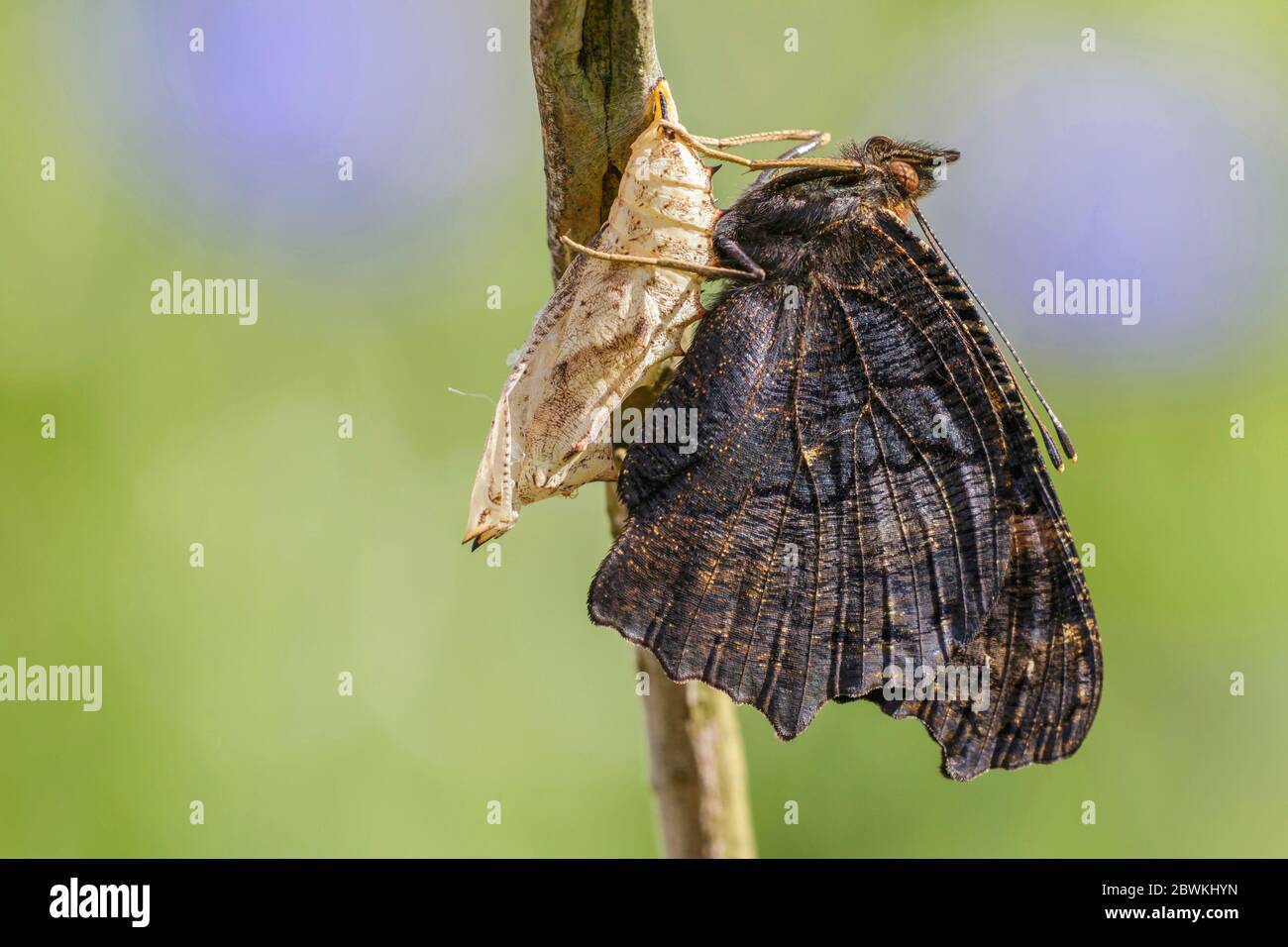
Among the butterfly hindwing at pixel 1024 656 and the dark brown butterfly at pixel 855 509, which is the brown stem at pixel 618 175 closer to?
the dark brown butterfly at pixel 855 509

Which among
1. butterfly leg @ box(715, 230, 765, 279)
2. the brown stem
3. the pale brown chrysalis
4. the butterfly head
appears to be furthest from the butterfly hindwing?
the brown stem

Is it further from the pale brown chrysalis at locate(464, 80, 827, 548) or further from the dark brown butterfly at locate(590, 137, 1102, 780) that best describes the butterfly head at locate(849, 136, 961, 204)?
the pale brown chrysalis at locate(464, 80, 827, 548)

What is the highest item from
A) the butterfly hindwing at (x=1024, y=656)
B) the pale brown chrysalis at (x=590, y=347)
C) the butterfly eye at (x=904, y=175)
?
the butterfly eye at (x=904, y=175)

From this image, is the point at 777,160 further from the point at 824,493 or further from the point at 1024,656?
the point at 1024,656

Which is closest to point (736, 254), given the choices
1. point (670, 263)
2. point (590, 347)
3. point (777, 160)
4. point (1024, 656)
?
point (670, 263)

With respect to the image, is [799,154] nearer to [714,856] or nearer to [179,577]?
[714,856]

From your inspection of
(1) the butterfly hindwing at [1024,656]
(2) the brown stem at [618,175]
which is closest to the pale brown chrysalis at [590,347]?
(2) the brown stem at [618,175]
